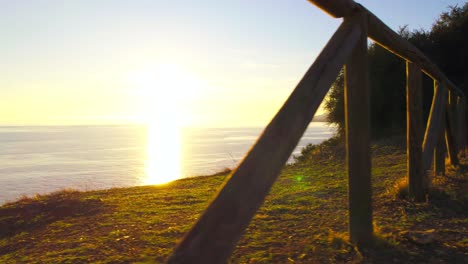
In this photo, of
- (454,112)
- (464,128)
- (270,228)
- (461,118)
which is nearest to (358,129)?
(270,228)

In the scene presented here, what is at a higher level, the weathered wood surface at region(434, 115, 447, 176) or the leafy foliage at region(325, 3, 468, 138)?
the leafy foliage at region(325, 3, 468, 138)

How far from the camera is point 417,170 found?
211 inches

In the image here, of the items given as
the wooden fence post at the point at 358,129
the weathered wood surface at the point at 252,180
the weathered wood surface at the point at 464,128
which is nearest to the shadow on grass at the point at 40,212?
the wooden fence post at the point at 358,129

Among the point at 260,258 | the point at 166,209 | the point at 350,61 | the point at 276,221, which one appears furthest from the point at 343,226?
the point at 166,209

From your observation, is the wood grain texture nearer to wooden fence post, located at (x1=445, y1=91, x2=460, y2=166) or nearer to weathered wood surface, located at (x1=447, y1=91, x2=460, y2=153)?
wooden fence post, located at (x1=445, y1=91, x2=460, y2=166)

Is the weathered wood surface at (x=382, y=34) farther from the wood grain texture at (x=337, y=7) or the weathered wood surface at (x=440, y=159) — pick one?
the weathered wood surface at (x=440, y=159)

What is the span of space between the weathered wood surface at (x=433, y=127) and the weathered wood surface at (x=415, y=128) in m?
0.20

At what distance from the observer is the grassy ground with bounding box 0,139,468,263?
12.0 ft

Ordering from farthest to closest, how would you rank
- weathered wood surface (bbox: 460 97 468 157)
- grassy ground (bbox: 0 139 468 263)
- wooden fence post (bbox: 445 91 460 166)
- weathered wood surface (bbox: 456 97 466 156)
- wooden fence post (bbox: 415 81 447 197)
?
weathered wood surface (bbox: 460 97 468 157)
weathered wood surface (bbox: 456 97 466 156)
wooden fence post (bbox: 445 91 460 166)
wooden fence post (bbox: 415 81 447 197)
grassy ground (bbox: 0 139 468 263)

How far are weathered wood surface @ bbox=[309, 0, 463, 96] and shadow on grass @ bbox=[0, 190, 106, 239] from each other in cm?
562

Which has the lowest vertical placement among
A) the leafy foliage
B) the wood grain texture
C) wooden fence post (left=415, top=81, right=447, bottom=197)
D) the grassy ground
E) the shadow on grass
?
the grassy ground

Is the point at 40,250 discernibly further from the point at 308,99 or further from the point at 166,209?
the point at 308,99

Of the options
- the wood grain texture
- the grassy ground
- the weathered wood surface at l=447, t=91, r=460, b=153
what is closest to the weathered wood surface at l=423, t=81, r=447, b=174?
the grassy ground

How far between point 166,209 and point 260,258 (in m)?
3.49
